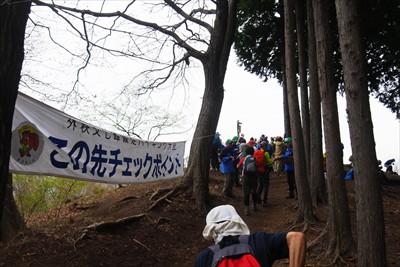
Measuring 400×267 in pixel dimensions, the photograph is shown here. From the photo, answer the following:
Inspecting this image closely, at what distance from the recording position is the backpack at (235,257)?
84.9 inches

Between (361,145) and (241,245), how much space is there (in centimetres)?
371

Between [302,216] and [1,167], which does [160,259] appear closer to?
[302,216]

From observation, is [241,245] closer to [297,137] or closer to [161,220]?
[161,220]

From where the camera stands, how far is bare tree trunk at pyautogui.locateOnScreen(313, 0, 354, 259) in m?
6.67

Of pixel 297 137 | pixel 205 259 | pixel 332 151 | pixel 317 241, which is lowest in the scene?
pixel 317 241

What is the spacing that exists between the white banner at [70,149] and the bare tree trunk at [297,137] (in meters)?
3.46

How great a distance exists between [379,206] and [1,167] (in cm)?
482

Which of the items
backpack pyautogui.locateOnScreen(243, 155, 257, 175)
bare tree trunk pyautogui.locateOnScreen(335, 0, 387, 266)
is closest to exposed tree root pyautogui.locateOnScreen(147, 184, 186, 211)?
backpack pyautogui.locateOnScreen(243, 155, 257, 175)

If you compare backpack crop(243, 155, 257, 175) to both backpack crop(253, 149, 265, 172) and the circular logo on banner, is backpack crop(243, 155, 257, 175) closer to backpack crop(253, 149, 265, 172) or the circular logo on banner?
backpack crop(253, 149, 265, 172)

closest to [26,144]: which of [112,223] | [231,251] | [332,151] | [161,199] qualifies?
[112,223]

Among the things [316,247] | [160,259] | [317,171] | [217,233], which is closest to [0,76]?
[217,233]

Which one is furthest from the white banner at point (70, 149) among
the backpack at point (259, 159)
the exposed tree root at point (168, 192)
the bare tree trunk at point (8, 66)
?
the backpack at point (259, 159)

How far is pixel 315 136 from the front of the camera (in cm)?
1056

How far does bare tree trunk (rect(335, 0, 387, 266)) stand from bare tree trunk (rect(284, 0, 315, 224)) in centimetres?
320
